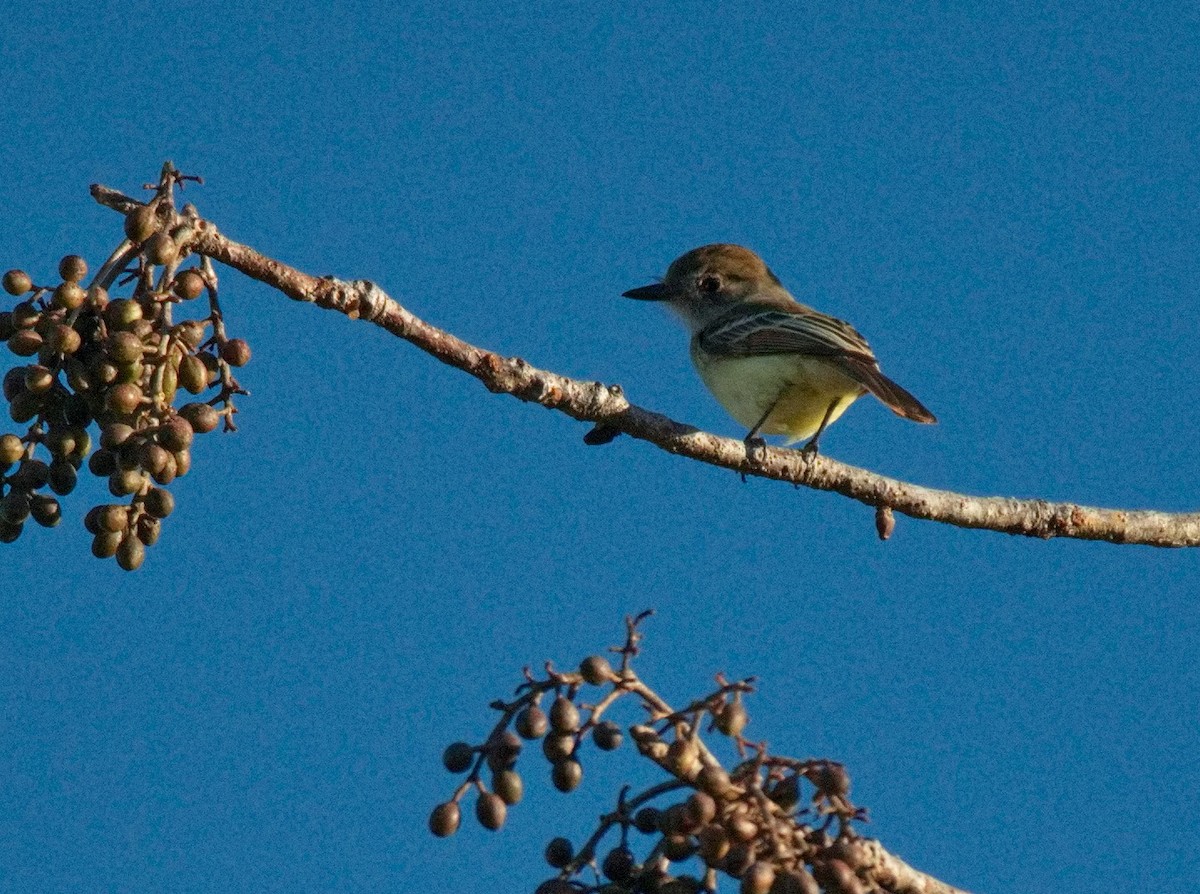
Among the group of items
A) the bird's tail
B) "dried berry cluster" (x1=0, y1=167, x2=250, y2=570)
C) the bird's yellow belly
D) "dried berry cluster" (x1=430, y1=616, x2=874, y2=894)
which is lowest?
"dried berry cluster" (x1=430, y1=616, x2=874, y2=894)

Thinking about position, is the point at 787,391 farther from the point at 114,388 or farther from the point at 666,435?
the point at 114,388

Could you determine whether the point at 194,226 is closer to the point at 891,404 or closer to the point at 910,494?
the point at 910,494

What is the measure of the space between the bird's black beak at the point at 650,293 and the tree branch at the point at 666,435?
170 inches

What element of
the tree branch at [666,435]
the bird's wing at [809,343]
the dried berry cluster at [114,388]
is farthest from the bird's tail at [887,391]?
the dried berry cluster at [114,388]

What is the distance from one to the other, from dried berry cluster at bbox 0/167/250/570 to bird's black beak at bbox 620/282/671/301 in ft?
19.4

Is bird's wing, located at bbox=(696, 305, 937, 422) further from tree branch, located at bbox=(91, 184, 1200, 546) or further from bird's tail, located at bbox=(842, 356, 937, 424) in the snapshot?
tree branch, located at bbox=(91, 184, 1200, 546)

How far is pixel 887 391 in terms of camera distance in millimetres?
6645

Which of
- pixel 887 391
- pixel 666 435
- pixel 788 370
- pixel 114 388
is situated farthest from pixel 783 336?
pixel 114 388

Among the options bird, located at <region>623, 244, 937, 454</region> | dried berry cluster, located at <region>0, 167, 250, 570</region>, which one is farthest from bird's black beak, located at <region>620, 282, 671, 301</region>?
dried berry cluster, located at <region>0, 167, 250, 570</region>

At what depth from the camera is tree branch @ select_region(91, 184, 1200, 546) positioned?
413cm

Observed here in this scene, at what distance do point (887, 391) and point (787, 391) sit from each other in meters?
1.02

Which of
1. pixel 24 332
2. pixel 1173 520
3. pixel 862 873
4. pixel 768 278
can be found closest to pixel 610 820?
pixel 862 873

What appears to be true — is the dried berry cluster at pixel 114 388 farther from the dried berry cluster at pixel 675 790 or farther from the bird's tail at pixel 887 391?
the bird's tail at pixel 887 391

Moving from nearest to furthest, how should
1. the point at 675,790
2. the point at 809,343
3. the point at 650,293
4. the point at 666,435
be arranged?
the point at 675,790, the point at 666,435, the point at 809,343, the point at 650,293
